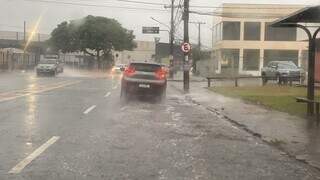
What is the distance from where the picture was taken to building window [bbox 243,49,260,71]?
7738 centimetres

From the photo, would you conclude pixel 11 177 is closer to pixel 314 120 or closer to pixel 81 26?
pixel 314 120

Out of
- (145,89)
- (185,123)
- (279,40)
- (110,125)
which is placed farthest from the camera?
(279,40)

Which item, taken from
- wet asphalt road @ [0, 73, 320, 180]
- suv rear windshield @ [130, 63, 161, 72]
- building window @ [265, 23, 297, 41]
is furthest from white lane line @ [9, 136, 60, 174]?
building window @ [265, 23, 297, 41]

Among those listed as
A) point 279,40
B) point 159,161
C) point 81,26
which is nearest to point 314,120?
point 159,161

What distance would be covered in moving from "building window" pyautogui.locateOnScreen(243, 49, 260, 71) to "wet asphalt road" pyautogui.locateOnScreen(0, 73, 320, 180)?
58467 mm

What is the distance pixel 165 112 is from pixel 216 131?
17.9 feet

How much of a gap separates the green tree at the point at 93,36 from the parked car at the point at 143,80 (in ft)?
223

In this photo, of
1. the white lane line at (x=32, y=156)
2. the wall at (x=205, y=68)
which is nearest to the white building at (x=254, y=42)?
the wall at (x=205, y=68)

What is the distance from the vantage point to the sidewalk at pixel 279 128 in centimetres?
1258

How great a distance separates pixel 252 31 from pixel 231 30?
245 cm

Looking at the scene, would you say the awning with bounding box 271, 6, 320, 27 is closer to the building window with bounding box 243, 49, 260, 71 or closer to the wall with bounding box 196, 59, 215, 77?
the building window with bounding box 243, 49, 260, 71

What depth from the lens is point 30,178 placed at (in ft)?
29.2

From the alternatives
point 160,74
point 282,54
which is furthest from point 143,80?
point 282,54

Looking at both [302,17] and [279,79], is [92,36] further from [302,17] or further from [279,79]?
[302,17]
